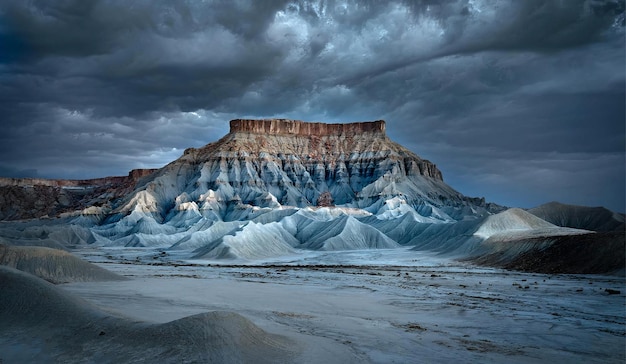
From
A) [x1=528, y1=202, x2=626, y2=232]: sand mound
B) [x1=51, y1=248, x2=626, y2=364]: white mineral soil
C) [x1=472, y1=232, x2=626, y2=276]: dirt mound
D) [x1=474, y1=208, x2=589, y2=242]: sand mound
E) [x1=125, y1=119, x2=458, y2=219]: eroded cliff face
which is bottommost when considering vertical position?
[x1=51, y1=248, x2=626, y2=364]: white mineral soil

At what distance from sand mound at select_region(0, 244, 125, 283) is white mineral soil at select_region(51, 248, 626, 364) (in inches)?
62.5

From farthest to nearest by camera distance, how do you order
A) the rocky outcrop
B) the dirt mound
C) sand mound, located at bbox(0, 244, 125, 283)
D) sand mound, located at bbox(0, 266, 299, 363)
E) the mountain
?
the rocky outcrop → the mountain → the dirt mound → sand mound, located at bbox(0, 244, 125, 283) → sand mound, located at bbox(0, 266, 299, 363)

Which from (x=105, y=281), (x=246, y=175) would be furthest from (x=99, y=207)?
(x=105, y=281)

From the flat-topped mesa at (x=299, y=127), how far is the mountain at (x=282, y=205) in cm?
31

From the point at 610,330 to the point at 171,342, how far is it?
46.1 ft

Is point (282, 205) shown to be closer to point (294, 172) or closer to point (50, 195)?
point (294, 172)

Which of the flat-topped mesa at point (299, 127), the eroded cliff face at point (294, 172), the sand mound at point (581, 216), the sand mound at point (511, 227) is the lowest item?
the sand mound at point (511, 227)

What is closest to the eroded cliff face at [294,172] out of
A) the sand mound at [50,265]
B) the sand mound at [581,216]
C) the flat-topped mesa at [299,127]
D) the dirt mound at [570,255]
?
the flat-topped mesa at [299,127]

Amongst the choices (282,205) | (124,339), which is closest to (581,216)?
(282,205)

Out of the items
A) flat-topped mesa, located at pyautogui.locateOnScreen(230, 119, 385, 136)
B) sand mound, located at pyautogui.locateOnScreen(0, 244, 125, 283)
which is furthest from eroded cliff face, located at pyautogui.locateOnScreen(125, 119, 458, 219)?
sand mound, located at pyautogui.locateOnScreen(0, 244, 125, 283)

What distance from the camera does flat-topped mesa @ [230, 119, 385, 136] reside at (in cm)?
13975

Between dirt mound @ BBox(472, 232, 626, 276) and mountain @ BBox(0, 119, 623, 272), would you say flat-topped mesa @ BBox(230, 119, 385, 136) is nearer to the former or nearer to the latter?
mountain @ BBox(0, 119, 623, 272)

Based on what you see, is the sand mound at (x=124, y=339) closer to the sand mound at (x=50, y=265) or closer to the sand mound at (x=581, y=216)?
the sand mound at (x=50, y=265)

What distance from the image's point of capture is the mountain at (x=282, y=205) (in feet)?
200
